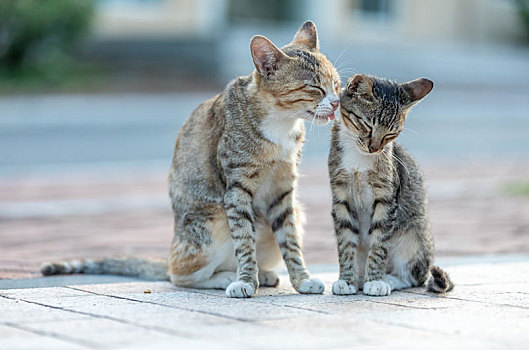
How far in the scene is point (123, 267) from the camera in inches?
220

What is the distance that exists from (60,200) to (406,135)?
832 cm

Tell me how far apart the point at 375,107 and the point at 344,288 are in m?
1.04

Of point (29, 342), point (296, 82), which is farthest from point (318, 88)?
point (29, 342)

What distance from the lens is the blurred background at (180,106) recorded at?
8086 mm

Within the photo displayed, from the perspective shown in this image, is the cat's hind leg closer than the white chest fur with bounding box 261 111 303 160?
No

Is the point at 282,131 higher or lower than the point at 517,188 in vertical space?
higher

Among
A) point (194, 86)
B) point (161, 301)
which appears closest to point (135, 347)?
point (161, 301)

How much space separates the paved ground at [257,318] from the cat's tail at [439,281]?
7cm

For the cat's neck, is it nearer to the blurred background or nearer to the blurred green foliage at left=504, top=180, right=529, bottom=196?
the blurred background

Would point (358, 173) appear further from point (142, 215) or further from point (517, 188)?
point (517, 188)

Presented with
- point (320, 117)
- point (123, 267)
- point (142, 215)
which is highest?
point (320, 117)

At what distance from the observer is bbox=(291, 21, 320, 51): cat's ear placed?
5.36 meters

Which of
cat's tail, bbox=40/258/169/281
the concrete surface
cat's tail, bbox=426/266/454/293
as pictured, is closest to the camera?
cat's tail, bbox=426/266/454/293

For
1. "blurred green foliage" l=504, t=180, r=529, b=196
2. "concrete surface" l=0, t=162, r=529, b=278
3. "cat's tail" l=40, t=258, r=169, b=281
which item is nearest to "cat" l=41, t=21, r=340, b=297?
"cat's tail" l=40, t=258, r=169, b=281
